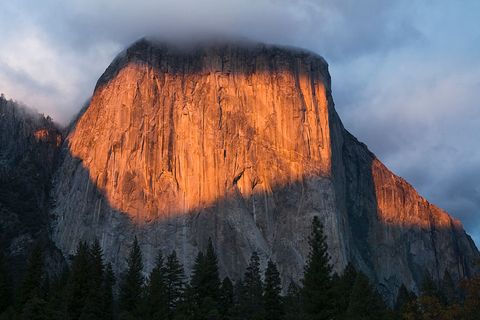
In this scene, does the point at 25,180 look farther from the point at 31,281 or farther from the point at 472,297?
the point at 472,297

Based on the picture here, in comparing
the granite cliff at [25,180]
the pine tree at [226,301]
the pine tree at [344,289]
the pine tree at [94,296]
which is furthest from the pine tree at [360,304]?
the granite cliff at [25,180]

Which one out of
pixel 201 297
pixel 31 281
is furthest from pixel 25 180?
pixel 201 297

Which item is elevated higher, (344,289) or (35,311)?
(344,289)

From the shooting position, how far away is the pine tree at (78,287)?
5491 cm

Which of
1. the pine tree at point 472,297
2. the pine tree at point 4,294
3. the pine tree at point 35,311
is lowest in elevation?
the pine tree at point 472,297

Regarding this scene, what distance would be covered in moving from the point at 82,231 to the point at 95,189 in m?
7.25

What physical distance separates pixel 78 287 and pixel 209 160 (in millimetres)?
58036

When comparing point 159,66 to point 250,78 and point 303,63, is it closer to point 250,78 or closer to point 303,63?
point 250,78

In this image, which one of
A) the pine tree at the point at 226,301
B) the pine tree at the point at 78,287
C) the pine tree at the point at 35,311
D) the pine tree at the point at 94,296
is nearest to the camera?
the pine tree at the point at 35,311

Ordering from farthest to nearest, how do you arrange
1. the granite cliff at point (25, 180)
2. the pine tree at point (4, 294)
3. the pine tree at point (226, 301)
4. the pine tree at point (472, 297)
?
the granite cliff at point (25, 180) < the pine tree at point (4, 294) < the pine tree at point (226, 301) < the pine tree at point (472, 297)

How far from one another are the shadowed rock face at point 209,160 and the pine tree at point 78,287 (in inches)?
1854

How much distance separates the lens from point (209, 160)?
11269 cm

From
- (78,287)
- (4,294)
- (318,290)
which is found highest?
(4,294)

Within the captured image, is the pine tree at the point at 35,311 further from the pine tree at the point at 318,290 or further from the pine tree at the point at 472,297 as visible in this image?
the pine tree at the point at 472,297
